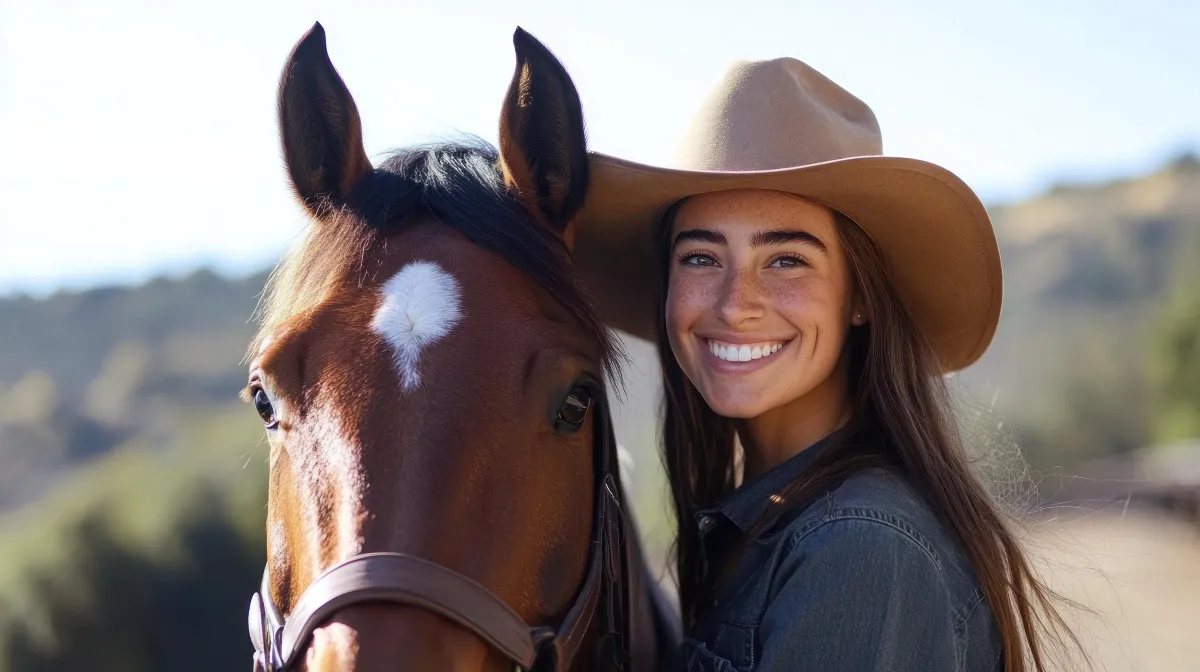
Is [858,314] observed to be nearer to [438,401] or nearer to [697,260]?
[697,260]

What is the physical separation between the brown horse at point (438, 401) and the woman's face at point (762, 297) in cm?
31

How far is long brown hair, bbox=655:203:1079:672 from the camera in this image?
2223 mm

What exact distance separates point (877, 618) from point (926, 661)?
0.58ft

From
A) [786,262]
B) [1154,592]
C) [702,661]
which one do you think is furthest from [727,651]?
[1154,592]

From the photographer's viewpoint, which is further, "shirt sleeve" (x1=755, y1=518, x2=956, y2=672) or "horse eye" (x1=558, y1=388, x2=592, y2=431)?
"horse eye" (x1=558, y1=388, x2=592, y2=431)

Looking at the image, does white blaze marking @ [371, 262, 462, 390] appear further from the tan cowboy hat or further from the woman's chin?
the woman's chin

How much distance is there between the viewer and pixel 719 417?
3.09 metres

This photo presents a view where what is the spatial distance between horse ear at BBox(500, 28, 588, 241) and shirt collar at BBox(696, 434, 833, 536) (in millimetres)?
882

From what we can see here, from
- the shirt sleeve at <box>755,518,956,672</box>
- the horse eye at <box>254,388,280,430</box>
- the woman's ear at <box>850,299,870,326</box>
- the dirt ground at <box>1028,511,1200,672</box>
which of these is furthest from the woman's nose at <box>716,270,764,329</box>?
the dirt ground at <box>1028,511,1200,672</box>

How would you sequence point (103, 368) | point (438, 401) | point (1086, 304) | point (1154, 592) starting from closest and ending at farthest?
1. point (438, 401)
2. point (103, 368)
3. point (1154, 592)
4. point (1086, 304)

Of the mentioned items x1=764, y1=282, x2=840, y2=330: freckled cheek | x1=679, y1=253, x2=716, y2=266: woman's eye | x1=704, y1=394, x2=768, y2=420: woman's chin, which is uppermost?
x1=679, y1=253, x2=716, y2=266: woman's eye

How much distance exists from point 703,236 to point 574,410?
70 cm

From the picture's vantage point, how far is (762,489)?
8.36ft

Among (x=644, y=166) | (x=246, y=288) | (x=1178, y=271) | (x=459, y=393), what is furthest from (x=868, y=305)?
(x=1178, y=271)
